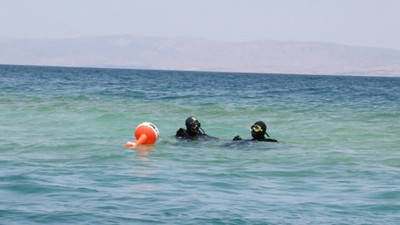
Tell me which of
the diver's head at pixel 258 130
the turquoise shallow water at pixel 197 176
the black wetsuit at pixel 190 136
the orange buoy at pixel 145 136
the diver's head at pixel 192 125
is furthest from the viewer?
the black wetsuit at pixel 190 136

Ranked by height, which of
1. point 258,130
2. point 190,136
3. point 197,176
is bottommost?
point 197,176

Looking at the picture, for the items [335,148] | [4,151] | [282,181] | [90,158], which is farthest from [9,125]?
[282,181]

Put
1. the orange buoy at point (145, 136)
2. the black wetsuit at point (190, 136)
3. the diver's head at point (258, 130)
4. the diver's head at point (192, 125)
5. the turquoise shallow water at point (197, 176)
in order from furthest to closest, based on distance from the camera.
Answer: the black wetsuit at point (190, 136), the diver's head at point (192, 125), the diver's head at point (258, 130), the orange buoy at point (145, 136), the turquoise shallow water at point (197, 176)

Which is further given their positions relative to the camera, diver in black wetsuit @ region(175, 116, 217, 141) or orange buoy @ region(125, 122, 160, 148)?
diver in black wetsuit @ region(175, 116, 217, 141)

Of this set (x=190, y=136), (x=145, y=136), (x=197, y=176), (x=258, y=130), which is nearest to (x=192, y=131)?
(x=190, y=136)

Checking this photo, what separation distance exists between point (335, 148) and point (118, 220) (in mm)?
10053

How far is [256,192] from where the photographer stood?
34.1 feet

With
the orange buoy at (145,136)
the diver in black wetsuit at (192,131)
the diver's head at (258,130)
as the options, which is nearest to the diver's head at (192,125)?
the diver in black wetsuit at (192,131)

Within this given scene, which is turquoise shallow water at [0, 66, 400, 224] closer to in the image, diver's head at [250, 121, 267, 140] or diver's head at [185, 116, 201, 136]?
diver's head at [250, 121, 267, 140]

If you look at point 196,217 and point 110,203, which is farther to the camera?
point 110,203

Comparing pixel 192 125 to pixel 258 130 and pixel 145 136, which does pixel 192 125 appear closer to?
pixel 145 136

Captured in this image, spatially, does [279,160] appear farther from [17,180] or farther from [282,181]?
[17,180]

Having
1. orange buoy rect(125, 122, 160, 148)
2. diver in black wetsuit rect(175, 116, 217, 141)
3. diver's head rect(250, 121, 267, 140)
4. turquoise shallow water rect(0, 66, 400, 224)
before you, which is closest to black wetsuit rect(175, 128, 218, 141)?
diver in black wetsuit rect(175, 116, 217, 141)

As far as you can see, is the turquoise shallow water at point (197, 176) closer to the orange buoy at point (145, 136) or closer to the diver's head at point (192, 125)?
the orange buoy at point (145, 136)
